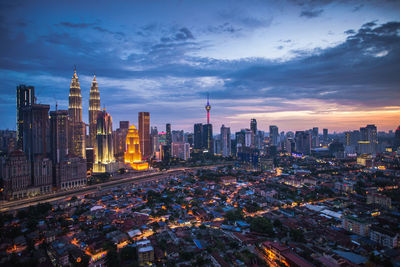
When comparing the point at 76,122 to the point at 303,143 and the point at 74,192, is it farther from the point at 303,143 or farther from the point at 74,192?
the point at 303,143

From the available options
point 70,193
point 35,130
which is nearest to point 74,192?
point 70,193

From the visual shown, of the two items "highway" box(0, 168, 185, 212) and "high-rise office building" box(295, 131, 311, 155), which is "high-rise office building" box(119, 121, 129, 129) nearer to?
"highway" box(0, 168, 185, 212)

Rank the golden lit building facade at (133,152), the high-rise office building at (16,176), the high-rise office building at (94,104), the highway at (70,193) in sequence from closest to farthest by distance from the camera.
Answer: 1. the highway at (70,193)
2. the high-rise office building at (16,176)
3. the golden lit building facade at (133,152)
4. the high-rise office building at (94,104)

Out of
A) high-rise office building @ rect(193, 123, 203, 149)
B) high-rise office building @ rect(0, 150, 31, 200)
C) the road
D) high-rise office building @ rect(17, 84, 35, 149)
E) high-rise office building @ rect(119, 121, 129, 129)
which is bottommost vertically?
the road

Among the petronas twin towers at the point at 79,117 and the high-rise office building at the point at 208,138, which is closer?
the petronas twin towers at the point at 79,117

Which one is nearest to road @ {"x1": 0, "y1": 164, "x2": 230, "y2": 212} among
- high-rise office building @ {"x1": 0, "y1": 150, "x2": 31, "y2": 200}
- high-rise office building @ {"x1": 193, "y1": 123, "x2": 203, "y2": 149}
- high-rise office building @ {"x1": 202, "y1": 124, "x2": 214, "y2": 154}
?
high-rise office building @ {"x1": 0, "y1": 150, "x2": 31, "y2": 200}

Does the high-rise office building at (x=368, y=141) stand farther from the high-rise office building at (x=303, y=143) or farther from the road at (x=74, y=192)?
the road at (x=74, y=192)

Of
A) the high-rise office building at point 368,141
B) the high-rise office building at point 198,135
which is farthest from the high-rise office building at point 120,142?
the high-rise office building at point 368,141
